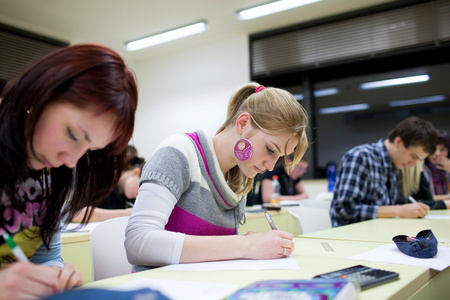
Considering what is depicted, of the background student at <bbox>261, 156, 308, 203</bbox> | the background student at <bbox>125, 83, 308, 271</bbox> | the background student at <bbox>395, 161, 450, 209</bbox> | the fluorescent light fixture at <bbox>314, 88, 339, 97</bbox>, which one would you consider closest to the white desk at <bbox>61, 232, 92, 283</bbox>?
the background student at <bbox>125, 83, 308, 271</bbox>

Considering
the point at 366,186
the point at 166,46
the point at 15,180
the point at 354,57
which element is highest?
the point at 166,46

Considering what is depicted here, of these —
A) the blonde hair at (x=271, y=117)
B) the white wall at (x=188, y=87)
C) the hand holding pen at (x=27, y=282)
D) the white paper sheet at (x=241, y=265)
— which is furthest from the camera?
the white wall at (x=188, y=87)

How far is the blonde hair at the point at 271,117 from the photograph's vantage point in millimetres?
1190

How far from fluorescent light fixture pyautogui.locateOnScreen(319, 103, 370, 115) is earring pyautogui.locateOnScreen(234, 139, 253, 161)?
3.45 meters

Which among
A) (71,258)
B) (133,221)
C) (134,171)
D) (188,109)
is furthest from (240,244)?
(188,109)

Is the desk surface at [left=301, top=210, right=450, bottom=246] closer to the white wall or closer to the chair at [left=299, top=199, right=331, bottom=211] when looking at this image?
the chair at [left=299, top=199, right=331, bottom=211]

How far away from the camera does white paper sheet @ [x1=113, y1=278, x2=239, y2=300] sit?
0.65m

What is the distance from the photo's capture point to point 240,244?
972 mm

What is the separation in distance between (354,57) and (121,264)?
367cm

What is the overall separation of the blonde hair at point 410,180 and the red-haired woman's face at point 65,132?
2.26m

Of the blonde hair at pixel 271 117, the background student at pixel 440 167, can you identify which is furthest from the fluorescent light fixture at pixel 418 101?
the blonde hair at pixel 271 117

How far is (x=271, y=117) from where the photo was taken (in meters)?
1.19

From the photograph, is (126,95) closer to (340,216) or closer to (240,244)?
(240,244)

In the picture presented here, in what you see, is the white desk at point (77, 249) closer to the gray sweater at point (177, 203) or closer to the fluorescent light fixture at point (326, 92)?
the gray sweater at point (177, 203)
